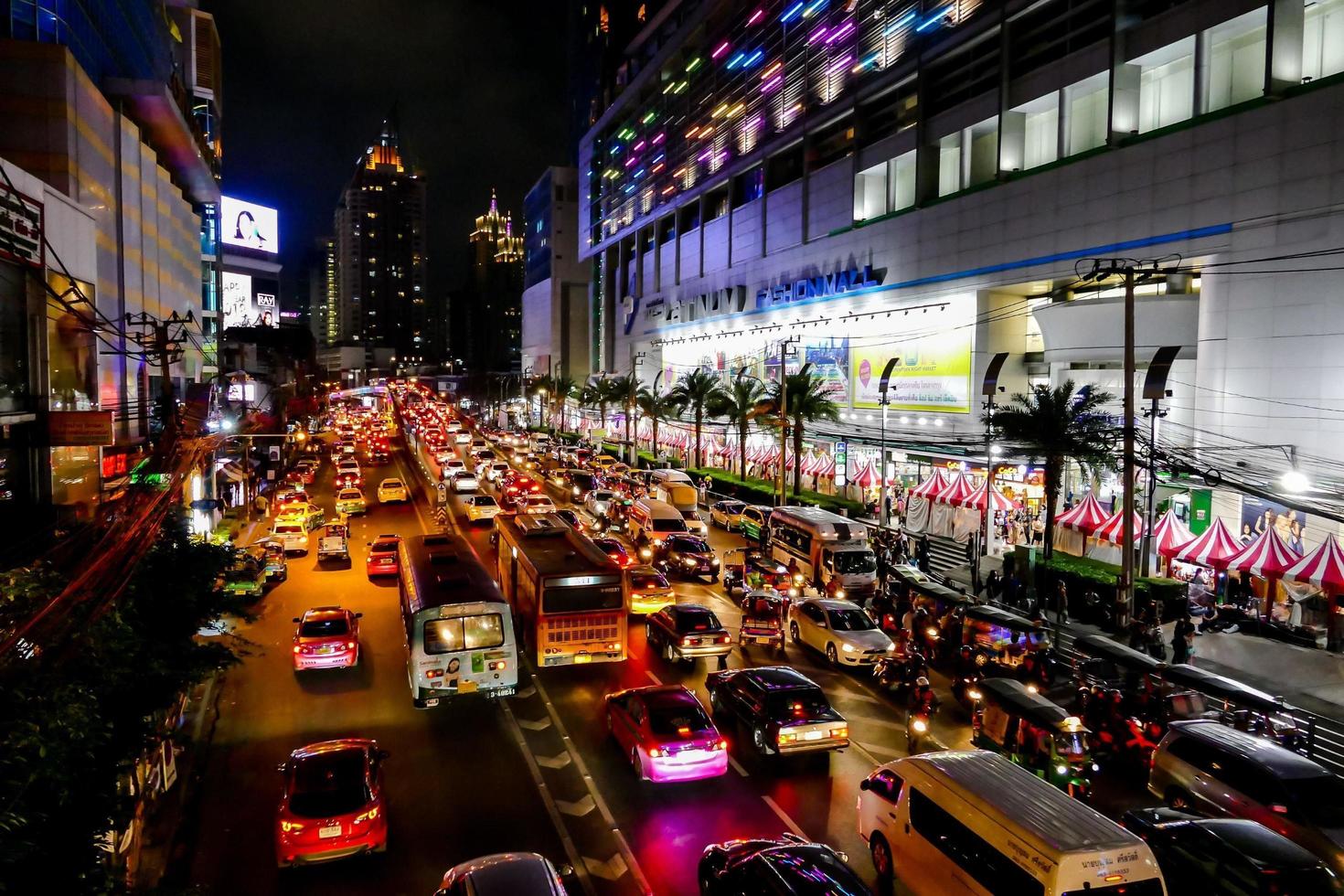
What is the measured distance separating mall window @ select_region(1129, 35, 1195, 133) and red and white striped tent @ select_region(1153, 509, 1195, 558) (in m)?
16.3

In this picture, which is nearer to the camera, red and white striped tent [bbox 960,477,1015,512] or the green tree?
red and white striped tent [bbox 960,477,1015,512]

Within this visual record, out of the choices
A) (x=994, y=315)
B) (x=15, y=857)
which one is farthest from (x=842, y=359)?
(x=15, y=857)

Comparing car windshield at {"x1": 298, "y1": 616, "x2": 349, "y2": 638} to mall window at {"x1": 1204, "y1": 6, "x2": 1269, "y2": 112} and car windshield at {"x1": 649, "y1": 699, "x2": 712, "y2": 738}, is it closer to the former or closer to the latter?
car windshield at {"x1": 649, "y1": 699, "x2": 712, "y2": 738}

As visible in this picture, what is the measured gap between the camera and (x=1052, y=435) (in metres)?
27.8

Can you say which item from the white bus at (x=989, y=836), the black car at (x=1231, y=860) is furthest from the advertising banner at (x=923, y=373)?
the white bus at (x=989, y=836)

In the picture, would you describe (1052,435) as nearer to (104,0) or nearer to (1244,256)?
(1244,256)

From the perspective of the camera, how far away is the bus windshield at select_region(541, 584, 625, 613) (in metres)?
18.2

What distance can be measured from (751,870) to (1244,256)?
28.6 meters

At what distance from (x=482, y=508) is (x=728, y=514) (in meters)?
11.6

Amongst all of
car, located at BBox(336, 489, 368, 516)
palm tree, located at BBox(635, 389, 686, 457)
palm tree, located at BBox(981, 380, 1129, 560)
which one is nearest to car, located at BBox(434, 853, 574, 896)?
palm tree, located at BBox(981, 380, 1129, 560)

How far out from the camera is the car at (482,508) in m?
38.6

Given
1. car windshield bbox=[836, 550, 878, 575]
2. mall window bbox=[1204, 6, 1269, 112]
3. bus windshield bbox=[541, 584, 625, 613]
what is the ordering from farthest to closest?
1. mall window bbox=[1204, 6, 1269, 112]
2. car windshield bbox=[836, 550, 878, 575]
3. bus windshield bbox=[541, 584, 625, 613]

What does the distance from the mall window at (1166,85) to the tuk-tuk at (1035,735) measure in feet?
88.8

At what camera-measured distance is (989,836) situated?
8.72 metres
